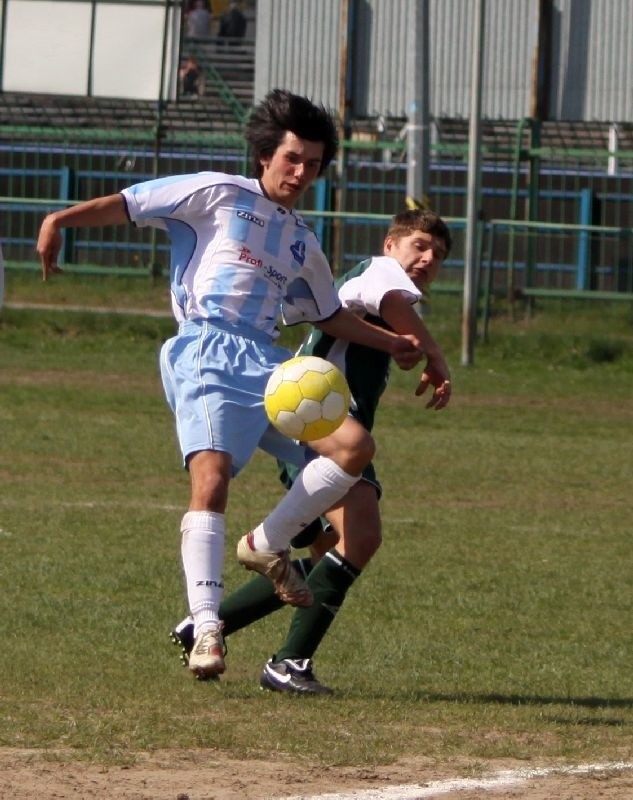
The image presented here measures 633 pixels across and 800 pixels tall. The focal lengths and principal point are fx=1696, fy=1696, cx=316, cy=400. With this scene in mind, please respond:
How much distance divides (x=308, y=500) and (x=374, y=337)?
1.98 ft

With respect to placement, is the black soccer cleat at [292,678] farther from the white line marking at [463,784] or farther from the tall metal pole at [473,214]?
the tall metal pole at [473,214]

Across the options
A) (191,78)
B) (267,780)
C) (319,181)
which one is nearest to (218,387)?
(267,780)

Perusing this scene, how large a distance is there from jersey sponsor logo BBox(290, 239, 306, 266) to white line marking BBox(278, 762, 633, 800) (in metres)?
1.94

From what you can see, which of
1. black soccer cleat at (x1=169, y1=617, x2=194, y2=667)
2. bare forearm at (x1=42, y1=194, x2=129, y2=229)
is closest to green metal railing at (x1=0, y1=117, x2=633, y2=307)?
bare forearm at (x1=42, y1=194, x2=129, y2=229)

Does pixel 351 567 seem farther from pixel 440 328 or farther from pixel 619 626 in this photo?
pixel 440 328

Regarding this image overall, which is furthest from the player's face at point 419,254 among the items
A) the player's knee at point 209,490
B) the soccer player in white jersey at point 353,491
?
the player's knee at point 209,490

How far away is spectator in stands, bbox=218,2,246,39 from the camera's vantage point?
Result: 34312 millimetres

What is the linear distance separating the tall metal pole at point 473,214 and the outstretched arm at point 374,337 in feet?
42.7

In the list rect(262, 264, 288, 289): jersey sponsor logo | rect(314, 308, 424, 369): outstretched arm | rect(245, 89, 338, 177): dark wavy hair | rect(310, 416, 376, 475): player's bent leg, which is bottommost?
rect(310, 416, 376, 475): player's bent leg

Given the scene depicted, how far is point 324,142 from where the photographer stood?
18.7 ft

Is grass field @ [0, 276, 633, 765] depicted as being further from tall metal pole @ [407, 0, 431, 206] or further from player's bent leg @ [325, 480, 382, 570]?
tall metal pole @ [407, 0, 431, 206]

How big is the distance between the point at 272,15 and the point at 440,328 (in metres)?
12.8

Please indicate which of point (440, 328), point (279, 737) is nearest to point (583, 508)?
point (279, 737)

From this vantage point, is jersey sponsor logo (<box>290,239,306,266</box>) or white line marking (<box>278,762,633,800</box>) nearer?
white line marking (<box>278,762,633,800</box>)
